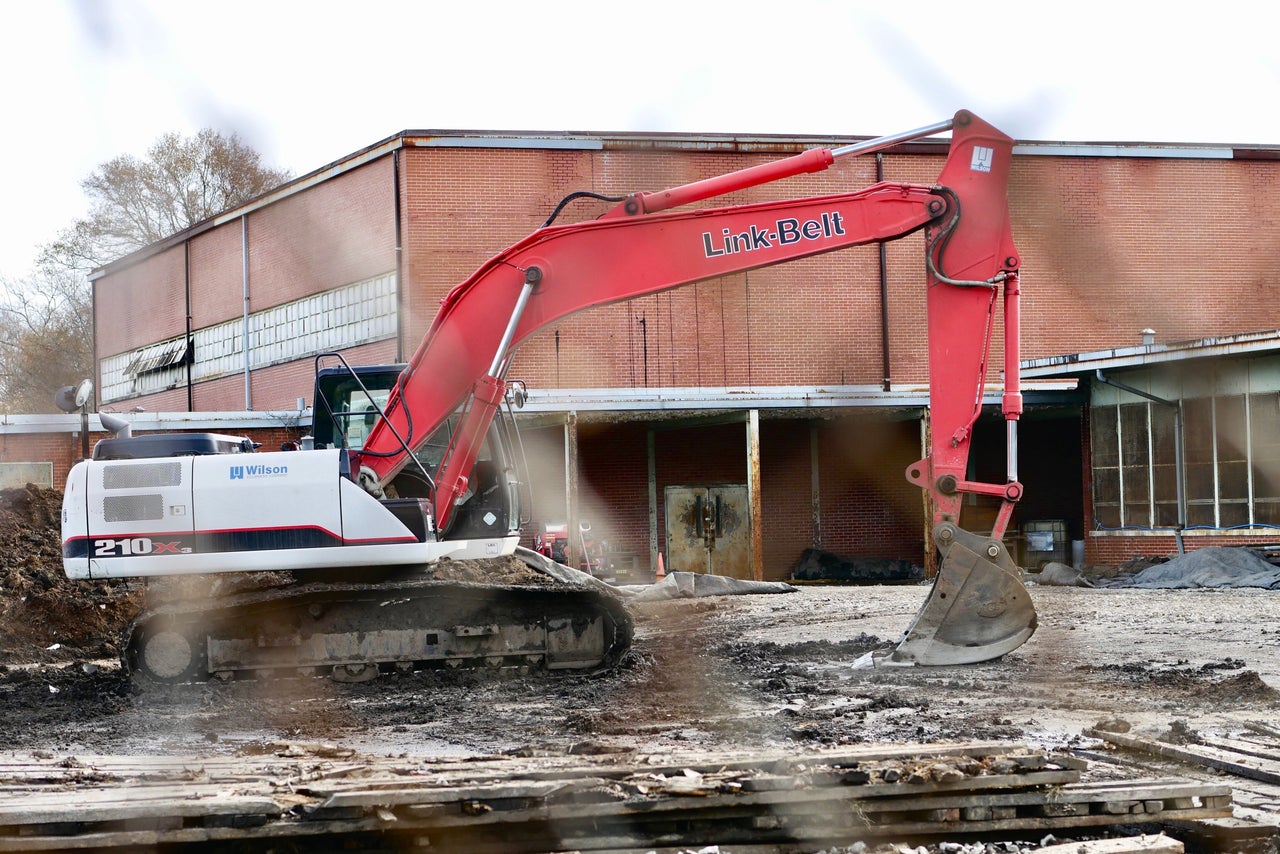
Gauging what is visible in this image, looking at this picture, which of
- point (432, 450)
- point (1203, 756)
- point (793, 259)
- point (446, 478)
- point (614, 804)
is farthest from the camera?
point (432, 450)

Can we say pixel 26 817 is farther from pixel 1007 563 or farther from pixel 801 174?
pixel 1007 563

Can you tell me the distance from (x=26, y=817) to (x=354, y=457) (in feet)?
17.2

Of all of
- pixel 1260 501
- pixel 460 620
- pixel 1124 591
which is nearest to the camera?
pixel 460 620

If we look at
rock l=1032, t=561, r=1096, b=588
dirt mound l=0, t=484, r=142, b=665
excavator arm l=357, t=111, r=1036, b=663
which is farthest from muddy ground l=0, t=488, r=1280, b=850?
rock l=1032, t=561, r=1096, b=588

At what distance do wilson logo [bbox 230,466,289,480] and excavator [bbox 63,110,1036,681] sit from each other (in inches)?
0.6

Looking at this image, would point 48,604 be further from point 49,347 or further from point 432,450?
point 49,347

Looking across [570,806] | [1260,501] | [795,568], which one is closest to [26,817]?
[570,806]

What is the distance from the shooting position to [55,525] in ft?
50.9

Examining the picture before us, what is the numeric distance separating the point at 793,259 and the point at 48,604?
31.0 ft

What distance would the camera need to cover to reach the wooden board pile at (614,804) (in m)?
4.32

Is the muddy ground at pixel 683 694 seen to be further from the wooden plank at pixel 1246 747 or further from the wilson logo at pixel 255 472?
the wilson logo at pixel 255 472

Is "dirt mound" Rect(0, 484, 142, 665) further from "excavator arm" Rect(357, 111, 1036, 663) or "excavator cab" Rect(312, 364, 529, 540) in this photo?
"excavator arm" Rect(357, 111, 1036, 663)

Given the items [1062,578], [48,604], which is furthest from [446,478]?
[1062,578]

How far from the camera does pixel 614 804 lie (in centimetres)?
441
